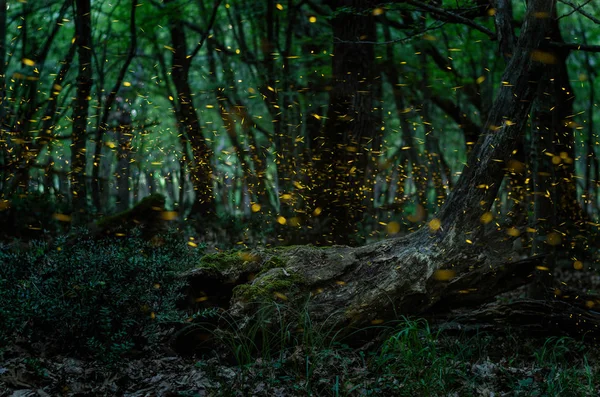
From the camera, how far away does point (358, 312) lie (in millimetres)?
6285

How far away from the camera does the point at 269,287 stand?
6215 mm

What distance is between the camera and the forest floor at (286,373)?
15.9 feet

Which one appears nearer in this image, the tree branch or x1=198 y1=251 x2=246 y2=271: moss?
x1=198 y1=251 x2=246 y2=271: moss

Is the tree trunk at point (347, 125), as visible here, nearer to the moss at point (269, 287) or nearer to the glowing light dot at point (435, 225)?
the glowing light dot at point (435, 225)

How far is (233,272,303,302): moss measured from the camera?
610 centimetres

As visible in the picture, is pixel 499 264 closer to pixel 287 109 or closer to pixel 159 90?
pixel 287 109

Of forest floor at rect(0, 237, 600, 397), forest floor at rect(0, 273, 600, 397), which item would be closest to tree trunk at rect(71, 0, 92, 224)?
forest floor at rect(0, 237, 600, 397)

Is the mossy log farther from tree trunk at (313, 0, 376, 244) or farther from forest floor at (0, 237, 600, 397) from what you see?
tree trunk at (313, 0, 376, 244)

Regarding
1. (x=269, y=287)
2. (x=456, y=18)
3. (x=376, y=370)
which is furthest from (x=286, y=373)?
(x=456, y=18)

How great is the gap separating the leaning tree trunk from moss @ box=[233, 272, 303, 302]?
11mm

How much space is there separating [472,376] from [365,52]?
6457 millimetres

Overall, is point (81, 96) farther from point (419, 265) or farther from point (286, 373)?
point (286, 373)

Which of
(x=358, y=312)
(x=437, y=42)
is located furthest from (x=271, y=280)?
(x=437, y=42)

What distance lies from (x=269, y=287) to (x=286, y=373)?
3.91ft
